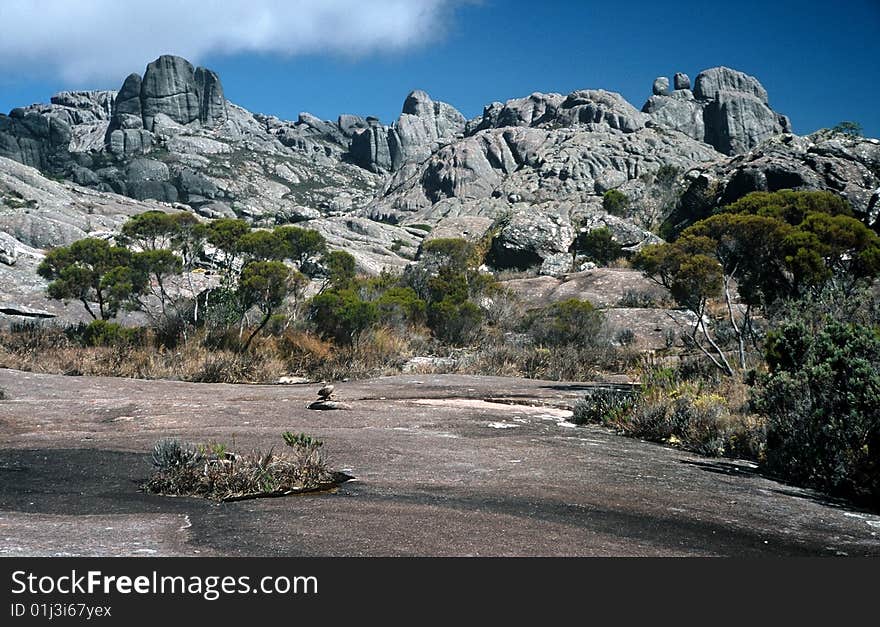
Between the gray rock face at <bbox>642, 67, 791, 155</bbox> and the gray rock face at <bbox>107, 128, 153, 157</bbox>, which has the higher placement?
the gray rock face at <bbox>642, 67, 791, 155</bbox>

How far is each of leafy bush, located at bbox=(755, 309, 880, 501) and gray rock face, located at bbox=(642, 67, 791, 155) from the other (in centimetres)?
10780

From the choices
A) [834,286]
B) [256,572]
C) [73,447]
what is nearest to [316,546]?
[256,572]

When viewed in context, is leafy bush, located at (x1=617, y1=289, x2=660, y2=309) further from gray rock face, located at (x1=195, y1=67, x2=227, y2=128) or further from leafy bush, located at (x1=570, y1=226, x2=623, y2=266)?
gray rock face, located at (x1=195, y1=67, x2=227, y2=128)

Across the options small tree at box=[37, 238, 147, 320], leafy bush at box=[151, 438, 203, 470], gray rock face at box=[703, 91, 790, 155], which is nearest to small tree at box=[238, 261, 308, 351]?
small tree at box=[37, 238, 147, 320]

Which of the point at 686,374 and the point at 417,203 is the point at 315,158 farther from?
the point at 686,374

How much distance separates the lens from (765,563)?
4.07 meters

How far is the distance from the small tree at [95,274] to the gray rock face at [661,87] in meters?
122

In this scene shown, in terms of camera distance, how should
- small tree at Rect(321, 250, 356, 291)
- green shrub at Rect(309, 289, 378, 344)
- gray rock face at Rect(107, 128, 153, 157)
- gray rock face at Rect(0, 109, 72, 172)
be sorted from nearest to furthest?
1. green shrub at Rect(309, 289, 378, 344)
2. small tree at Rect(321, 250, 356, 291)
3. gray rock face at Rect(0, 109, 72, 172)
4. gray rock face at Rect(107, 128, 153, 157)

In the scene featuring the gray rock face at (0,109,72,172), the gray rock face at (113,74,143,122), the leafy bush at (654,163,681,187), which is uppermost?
the gray rock face at (113,74,143,122)

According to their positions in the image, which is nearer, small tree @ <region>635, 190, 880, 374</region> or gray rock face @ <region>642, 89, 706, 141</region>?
small tree @ <region>635, 190, 880, 374</region>

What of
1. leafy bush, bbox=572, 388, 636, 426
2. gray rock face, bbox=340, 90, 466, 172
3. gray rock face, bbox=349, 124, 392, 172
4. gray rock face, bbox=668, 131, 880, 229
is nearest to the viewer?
leafy bush, bbox=572, 388, 636, 426

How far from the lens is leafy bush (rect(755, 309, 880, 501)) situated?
6.99m

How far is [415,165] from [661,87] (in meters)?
49.0

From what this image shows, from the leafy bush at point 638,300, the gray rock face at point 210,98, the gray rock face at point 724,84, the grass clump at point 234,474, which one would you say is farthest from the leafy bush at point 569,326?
the gray rock face at point 210,98
